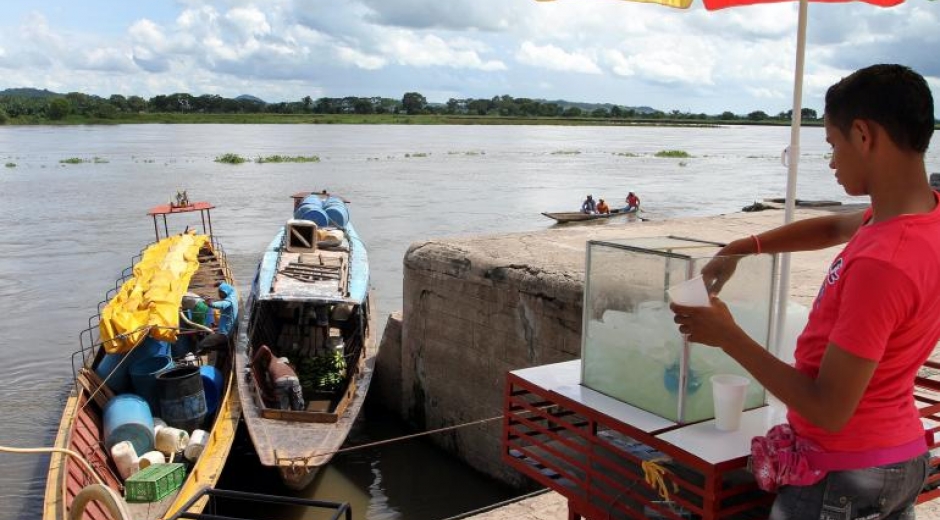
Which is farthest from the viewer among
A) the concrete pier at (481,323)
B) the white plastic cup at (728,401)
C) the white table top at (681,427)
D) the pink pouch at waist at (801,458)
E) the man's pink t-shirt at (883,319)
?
the concrete pier at (481,323)

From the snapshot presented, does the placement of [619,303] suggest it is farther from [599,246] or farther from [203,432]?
[203,432]

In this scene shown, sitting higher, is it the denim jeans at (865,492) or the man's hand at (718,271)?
the man's hand at (718,271)

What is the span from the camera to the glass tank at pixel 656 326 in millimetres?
2799

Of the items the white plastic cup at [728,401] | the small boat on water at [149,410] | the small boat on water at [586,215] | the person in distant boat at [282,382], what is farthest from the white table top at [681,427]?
the small boat on water at [586,215]

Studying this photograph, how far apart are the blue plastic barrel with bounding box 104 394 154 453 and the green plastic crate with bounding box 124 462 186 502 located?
0.77 meters

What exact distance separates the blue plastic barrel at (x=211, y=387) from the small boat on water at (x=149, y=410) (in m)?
0.01

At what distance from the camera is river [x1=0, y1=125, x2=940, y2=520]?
1038 cm

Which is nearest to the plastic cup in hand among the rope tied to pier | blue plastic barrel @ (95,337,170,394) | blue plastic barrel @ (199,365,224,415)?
the rope tied to pier

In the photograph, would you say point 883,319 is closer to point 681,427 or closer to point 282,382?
point 681,427

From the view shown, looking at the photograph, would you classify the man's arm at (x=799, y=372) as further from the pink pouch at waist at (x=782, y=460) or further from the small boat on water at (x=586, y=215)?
the small boat on water at (x=586, y=215)

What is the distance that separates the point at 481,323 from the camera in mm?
9133

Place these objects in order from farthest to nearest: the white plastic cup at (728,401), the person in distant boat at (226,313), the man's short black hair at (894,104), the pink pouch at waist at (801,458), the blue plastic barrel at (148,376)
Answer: the person in distant boat at (226,313), the blue plastic barrel at (148,376), the white plastic cup at (728,401), the pink pouch at waist at (801,458), the man's short black hair at (894,104)

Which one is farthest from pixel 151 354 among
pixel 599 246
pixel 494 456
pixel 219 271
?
pixel 599 246

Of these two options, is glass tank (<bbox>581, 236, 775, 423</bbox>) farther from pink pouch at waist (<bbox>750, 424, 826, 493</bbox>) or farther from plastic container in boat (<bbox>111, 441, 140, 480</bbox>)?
plastic container in boat (<bbox>111, 441, 140, 480</bbox>)
